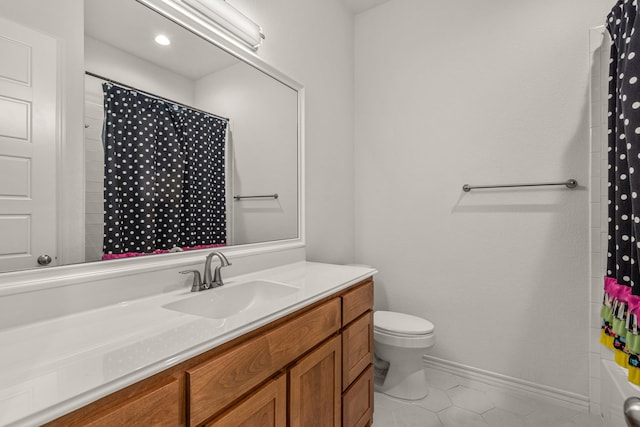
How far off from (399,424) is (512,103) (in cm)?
198

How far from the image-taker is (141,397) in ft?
2.00

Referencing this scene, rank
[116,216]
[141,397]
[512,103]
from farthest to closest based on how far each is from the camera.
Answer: [512,103] → [116,216] → [141,397]

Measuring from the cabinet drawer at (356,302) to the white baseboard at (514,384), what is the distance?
99 cm

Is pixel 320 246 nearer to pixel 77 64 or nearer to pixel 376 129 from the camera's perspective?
pixel 376 129

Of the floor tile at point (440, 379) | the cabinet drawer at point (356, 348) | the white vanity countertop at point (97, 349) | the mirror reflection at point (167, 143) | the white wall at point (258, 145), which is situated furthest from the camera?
the floor tile at point (440, 379)

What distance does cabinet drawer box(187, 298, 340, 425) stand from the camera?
72cm

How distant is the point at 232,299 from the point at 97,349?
0.59m

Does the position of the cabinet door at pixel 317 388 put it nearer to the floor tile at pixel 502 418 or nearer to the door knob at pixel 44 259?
the door knob at pixel 44 259

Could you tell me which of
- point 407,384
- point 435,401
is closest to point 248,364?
point 407,384

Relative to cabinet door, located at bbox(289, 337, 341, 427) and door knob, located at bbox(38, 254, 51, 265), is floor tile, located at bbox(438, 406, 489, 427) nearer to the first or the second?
cabinet door, located at bbox(289, 337, 341, 427)

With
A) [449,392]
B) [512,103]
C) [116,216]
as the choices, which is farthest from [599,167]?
[116,216]

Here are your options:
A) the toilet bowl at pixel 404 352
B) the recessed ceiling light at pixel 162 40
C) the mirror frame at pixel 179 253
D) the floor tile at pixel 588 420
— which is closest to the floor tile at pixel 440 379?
the toilet bowl at pixel 404 352

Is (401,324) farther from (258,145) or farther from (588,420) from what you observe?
(258,145)

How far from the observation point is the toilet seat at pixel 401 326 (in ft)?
5.91
